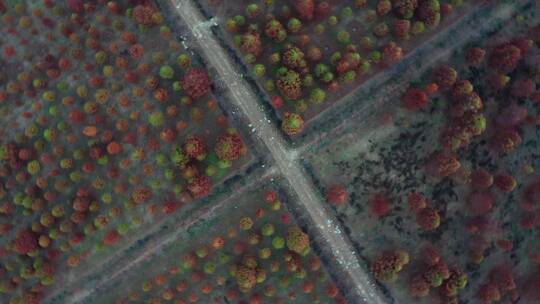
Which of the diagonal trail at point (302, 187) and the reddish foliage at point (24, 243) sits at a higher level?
the reddish foliage at point (24, 243)

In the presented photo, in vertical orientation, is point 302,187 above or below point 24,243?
below

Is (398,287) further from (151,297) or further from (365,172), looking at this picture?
(151,297)

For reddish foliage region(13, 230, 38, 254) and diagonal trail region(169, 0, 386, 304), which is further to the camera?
diagonal trail region(169, 0, 386, 304)

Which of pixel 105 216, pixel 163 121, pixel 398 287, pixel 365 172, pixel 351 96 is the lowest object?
pixel 398 287

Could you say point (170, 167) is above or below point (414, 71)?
above

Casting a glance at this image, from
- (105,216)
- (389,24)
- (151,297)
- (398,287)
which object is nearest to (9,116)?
(105,216)

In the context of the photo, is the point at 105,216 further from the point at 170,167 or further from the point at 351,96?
the point at 351,96

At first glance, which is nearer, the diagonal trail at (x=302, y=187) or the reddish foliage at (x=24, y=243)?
the reddish foliage at (x=24, y=243)

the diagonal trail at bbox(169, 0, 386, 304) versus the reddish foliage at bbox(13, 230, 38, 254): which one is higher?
the reddish foliage at bbox(13, 230, 38, 254)

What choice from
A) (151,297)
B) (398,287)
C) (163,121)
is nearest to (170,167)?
(163,121)
